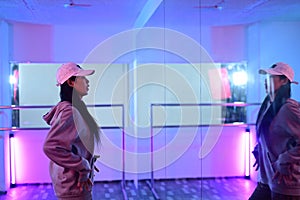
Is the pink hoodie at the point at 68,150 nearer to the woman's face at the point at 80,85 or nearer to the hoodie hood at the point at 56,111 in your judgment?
the hoodie hood at the point at 56,111

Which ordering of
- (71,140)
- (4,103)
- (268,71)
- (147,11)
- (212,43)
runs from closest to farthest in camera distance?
(268,71), (71,140), (212,43), (147,11), (4,103)

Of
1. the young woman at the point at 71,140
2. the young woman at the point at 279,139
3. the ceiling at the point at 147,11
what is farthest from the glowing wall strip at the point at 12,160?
the young woman at the point at 279,139

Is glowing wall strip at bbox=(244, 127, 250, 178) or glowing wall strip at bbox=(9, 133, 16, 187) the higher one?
glowing wall strip at bbox=(244, 127, 250, 178)

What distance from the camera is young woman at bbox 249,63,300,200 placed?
1.35 meters

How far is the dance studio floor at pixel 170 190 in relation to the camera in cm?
198

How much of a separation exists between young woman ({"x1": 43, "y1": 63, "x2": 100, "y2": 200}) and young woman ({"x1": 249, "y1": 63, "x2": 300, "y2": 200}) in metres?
0.81

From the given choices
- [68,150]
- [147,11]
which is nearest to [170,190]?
[147,11]

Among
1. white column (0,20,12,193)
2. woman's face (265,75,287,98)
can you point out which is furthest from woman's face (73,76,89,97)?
white column (0,20,12,193)

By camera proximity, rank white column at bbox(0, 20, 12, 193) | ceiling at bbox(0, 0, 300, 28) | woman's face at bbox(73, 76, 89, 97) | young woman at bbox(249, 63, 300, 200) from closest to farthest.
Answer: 1. young woman at bbox(249, 63, 300, 200)
2. ceiling at bbox(0, 0, 300, 28)
3. woman's face at bbox(73, 76, 89, 97)
4. white column at bbox(0, 20, 12, 193)

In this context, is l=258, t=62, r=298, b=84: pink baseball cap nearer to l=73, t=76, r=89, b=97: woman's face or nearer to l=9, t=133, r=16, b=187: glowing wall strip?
l=73, t=76, r=89, b=97: woman's face

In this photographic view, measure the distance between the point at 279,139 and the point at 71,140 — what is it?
2.96 feet

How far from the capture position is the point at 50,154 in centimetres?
165

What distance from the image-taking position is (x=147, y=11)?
12.2 ft

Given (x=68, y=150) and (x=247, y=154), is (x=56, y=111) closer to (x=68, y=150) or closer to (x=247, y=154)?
(x=68, y=150)
